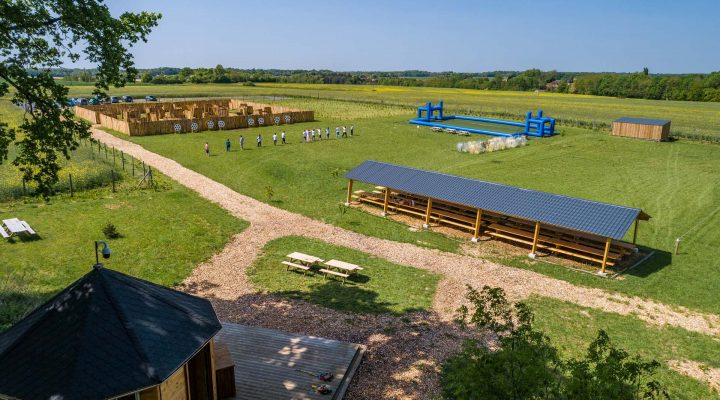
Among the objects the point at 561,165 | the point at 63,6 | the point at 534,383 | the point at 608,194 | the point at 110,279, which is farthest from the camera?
the point at 561,165

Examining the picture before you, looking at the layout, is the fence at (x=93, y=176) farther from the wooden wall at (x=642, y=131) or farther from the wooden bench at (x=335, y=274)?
the wooden wall at (x=642, y=131)

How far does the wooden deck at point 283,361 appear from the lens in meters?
12.0

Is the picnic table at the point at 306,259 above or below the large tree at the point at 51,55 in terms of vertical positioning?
below

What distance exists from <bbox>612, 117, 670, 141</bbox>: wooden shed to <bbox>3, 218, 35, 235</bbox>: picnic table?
5657cm

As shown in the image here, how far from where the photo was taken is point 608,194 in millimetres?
32812

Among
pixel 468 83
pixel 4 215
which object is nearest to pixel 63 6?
pixel 4 215

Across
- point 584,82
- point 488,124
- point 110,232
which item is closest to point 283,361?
point 110,232

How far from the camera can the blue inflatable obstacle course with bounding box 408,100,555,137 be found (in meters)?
57.1

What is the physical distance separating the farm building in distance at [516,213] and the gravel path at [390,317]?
9.00 feet

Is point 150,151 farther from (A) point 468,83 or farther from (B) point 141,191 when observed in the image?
(A) point 468,83

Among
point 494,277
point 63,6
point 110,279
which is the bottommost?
point 494,277

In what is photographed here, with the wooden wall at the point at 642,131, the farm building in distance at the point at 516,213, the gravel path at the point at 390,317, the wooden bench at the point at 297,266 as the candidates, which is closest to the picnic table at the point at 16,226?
the gravel path at the point at 390,317

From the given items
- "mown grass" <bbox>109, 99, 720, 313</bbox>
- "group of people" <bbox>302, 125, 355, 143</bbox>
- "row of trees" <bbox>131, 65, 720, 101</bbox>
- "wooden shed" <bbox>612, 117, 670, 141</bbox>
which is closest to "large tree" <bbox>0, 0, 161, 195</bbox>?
"mown grass" <bbox>109, 99, 720, 313</bbox>

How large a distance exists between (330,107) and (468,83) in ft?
336
